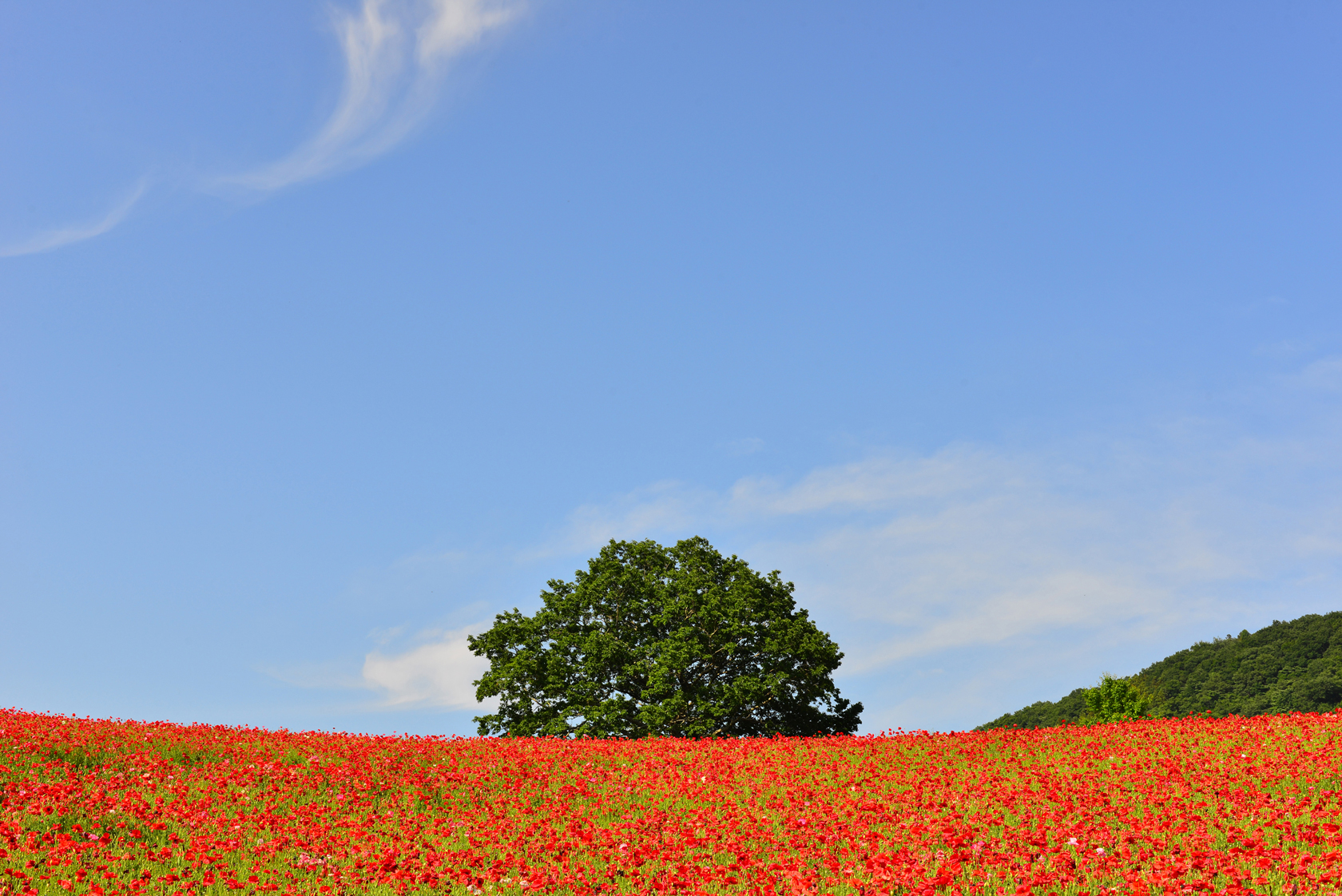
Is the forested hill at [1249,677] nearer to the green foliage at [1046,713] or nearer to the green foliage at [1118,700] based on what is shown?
the green foliage at [1046,713]

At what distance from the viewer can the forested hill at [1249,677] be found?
180 feet

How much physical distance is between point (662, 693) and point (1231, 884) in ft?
76.1

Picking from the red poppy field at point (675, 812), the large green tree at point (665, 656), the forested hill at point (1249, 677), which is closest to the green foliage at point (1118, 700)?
the forested hill at point (1249, 677)

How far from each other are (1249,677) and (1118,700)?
23.7 meters

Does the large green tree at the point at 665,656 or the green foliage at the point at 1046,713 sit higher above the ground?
the large green tree at the point at 665,656

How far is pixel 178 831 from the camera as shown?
1357cm

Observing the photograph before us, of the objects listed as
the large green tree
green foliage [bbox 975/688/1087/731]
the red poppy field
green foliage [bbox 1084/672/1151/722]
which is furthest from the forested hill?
the red poppy field

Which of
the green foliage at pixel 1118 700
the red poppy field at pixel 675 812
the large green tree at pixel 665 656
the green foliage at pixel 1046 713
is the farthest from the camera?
the green foliage at pixel 1046 713

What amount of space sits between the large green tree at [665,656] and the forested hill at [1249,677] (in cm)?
2407

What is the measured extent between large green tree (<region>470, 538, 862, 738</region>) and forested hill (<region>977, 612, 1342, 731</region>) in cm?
2407

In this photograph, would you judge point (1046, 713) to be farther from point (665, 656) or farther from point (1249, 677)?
point (665, 656)

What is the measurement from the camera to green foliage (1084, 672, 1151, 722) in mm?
39781

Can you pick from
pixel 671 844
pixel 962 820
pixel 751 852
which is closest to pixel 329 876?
pixel 671 844

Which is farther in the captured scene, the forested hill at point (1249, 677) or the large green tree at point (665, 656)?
the forested hill at point (1249, 677)
